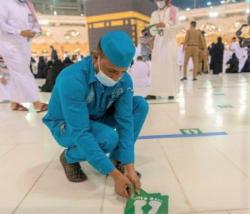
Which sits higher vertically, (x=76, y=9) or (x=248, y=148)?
(x=76, y=9)

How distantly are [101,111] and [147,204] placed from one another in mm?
472

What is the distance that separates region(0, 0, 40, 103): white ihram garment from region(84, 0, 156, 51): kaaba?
30.2ft

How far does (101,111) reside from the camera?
4.81 feet

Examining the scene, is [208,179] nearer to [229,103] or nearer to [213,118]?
[213,118]

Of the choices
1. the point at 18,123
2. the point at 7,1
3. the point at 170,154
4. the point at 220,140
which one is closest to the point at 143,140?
the point at 170,154

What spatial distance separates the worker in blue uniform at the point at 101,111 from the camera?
1196 mm

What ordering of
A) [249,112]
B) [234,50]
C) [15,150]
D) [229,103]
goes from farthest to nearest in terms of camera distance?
[234,50], [229,103], [249,112], [15,150]

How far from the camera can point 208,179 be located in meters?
1.44

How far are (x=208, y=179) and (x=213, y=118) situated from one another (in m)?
1.38

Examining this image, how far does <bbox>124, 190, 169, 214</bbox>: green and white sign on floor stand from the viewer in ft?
3.82

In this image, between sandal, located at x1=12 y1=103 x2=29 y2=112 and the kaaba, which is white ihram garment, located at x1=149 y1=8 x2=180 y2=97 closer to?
sandal, located at x1=12 y1=103 x2=29 y2=112

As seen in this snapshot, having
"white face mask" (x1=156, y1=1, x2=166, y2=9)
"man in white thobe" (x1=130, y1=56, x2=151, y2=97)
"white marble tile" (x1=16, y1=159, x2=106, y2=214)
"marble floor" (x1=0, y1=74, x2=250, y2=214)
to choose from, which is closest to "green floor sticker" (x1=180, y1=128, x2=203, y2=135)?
"marble floor" (x1=0, y1=74, x2=250, y2=214)

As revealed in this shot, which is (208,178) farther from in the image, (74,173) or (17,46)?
(17,46)

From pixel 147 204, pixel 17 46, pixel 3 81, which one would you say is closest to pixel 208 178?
pixel 147 204
